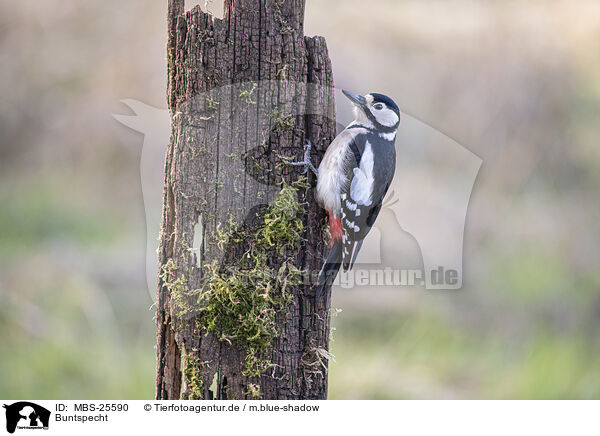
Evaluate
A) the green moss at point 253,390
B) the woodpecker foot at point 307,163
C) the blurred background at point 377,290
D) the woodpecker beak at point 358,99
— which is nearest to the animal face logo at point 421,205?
the blurred background at point 377,290

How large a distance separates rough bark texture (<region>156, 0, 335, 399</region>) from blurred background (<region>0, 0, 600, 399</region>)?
1716 mm

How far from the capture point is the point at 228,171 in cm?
193

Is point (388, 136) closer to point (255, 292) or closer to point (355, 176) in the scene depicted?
point (355, 176)

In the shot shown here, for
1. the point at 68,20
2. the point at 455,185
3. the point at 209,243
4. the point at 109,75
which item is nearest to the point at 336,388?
the point at 455,185

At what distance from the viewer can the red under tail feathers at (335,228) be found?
2.11 m

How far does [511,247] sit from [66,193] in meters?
3.56

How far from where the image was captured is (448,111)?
459 cm

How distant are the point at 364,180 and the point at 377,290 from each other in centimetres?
219

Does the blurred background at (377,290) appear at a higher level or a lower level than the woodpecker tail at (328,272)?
higher

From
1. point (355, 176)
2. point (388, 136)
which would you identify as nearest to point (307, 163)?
point (355, 176)

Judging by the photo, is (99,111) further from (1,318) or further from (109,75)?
(1,318)
